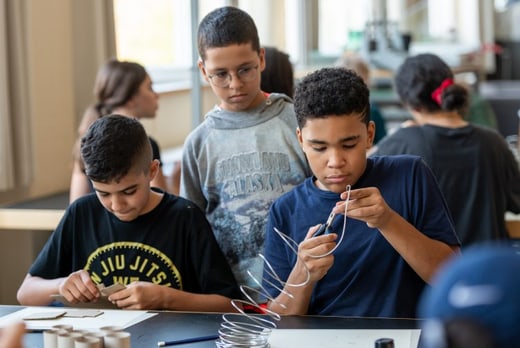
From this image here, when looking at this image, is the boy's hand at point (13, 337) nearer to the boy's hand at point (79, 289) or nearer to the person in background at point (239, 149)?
the boy's hand at point (79, 289)

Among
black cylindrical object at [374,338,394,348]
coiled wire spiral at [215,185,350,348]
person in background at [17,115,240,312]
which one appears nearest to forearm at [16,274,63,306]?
person in background at [17,115,240,312]

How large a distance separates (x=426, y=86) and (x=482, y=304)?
8.42 feet

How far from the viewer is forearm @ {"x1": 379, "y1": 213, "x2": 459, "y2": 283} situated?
1.74 metres

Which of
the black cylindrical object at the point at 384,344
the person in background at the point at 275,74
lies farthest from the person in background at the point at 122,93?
the black cylindrical object at the point at 384,344

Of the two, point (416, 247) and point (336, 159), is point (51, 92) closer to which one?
point (336, 159)

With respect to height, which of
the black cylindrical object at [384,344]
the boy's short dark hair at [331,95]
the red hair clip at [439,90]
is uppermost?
the boy's short dark hair at [331,95]

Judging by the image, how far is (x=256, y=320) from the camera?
176cm

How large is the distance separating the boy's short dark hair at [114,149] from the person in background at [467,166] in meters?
1.19

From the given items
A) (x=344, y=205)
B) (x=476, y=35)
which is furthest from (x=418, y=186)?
(x=476, y=35)

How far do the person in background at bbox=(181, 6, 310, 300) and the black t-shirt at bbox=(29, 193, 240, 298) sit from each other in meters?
0.16

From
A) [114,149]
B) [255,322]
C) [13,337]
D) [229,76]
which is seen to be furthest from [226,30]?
[13,337]

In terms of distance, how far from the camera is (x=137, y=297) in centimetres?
189

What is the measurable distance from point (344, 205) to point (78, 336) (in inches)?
21.8

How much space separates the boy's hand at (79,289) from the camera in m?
1.89
